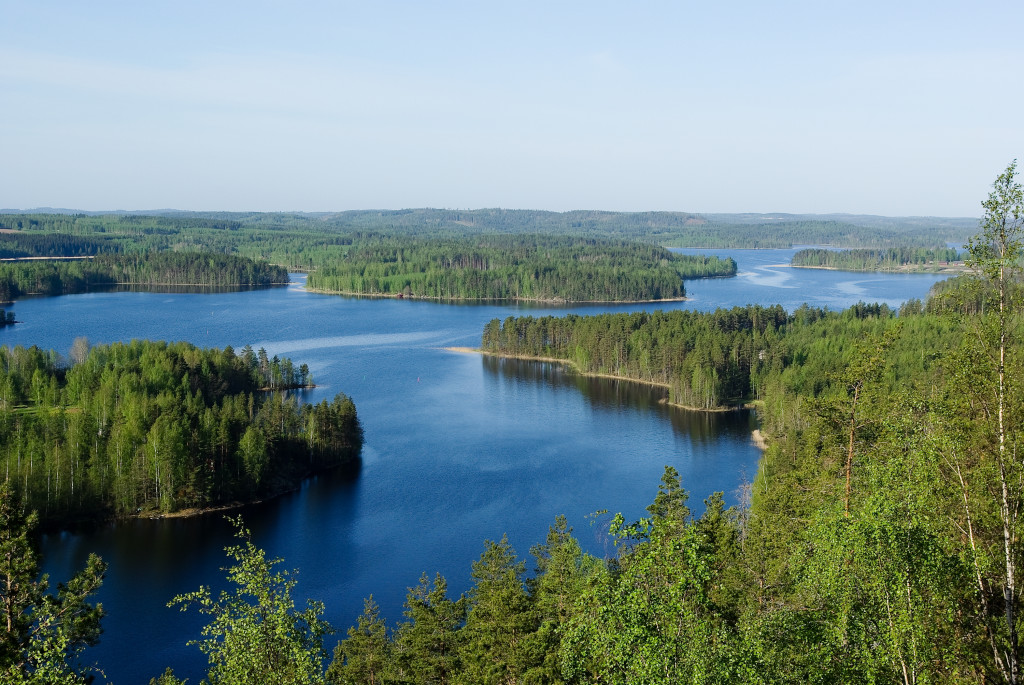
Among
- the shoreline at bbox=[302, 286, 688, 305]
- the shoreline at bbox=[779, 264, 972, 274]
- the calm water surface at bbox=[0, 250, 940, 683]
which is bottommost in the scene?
the calm water surface at bbox=[0, 250, 940, 683]

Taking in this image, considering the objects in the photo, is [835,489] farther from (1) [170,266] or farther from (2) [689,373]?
(1) [170,266]

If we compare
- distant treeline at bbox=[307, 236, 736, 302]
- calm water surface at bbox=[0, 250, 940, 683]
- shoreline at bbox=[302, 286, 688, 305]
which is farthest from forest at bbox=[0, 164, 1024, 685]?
distant treeline at bbox=[307, 236, 736, 302]

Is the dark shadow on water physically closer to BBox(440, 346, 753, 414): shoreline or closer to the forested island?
BBox(440, 346, 753, 414): shoreline

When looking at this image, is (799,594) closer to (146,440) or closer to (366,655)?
(366,655)

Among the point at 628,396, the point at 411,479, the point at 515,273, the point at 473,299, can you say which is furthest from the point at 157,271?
the point at 411,479

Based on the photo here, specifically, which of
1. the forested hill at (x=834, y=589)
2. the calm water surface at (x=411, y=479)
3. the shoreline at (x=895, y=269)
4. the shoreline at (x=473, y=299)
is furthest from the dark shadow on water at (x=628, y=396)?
the shoreline at (x=895, y=269)
